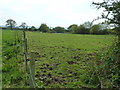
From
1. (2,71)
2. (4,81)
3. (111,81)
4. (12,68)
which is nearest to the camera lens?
(111,81)

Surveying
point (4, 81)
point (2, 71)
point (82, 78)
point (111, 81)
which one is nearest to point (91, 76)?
point (82, 78)

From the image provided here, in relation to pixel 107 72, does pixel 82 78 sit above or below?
below

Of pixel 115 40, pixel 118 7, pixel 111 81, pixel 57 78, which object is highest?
pixel 118 7

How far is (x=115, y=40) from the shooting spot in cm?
452

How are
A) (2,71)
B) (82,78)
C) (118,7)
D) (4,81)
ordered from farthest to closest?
(2,71), (82,78), (4,81), (118,7)

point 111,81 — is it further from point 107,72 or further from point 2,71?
point 2,71

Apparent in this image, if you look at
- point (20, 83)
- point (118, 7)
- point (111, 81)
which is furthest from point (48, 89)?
point (118, 7)

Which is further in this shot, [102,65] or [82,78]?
[82,78]

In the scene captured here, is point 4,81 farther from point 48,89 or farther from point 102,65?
point 102,65

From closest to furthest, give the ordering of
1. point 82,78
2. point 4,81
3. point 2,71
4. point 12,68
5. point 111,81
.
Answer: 1. point 111,81
2. point 4,81
3. point 82,78
4. point 2,71
5. point 12,68

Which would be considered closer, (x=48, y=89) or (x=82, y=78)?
(x=48, y=89)

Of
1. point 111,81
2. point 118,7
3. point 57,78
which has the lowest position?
point 57,78

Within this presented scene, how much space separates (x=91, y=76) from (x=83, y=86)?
50cm

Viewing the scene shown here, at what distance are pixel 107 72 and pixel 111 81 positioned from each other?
427 millimetres
